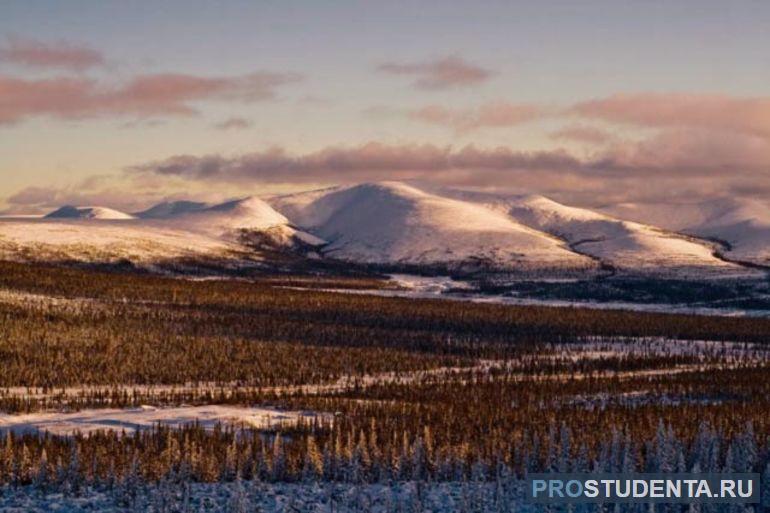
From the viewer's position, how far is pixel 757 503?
34.1 metres

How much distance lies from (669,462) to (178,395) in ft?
104

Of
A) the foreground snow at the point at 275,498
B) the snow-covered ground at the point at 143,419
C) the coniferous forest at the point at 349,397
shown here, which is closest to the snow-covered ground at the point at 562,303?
the coniferous forest at the point at 349,397

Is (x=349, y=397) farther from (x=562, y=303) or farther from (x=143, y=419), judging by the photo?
(x=562, y=303)

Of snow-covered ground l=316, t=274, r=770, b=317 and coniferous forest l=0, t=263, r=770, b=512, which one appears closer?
coniferous forest l=0, t=263, r=770, b=512

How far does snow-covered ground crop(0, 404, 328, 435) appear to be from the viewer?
156ft

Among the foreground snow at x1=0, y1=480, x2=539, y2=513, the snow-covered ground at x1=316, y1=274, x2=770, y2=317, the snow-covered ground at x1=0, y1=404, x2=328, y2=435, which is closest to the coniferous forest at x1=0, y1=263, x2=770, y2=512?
the foreground snow at x1=0, y1=480, x2=539, y2=513

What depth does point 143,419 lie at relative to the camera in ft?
165

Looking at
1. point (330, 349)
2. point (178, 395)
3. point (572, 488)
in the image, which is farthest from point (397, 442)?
point (330, 349)

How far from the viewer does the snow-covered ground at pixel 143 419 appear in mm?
47625

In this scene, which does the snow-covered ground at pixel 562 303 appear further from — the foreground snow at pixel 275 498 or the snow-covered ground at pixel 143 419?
the foreground snow at pixel 275 498

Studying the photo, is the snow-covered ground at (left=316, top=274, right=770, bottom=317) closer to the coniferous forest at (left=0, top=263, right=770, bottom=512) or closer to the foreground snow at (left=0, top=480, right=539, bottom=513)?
the coniferous forest at (left=0, top=263, right=770, bottom=512)

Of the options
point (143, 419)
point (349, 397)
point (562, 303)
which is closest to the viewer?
→ point (143, 419)

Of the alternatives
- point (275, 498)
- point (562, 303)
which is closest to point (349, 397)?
point (275, 498)

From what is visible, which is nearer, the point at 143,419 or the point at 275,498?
the point at 275,498
